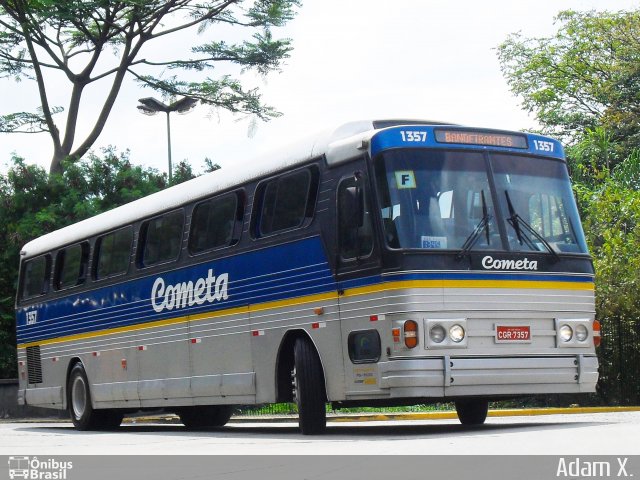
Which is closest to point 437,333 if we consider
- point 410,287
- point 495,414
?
point 410,287

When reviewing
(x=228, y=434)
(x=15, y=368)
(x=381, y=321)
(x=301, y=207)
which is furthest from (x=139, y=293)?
(x=15, y=368)

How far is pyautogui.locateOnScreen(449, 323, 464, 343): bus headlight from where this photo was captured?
1401 centimetres

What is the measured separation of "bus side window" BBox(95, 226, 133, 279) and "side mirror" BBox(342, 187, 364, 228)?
730 cm

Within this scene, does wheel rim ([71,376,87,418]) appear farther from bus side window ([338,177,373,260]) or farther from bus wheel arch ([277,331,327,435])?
bus side window ([338,177,373,260])

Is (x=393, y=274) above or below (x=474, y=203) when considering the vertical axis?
below

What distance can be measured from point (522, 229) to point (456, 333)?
5.18ft

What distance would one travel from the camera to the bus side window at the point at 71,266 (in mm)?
22875

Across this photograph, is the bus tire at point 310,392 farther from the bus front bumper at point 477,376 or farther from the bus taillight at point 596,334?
the bus taillight at point 596,334

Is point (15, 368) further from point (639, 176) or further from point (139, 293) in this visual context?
point (639, 176)

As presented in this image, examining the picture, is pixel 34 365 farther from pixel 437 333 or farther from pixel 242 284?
pixel 437 333

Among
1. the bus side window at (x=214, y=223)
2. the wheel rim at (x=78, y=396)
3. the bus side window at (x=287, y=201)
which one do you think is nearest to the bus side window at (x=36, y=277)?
the wheel rim at (x=78, y=396)

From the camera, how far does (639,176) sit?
38188 millimetres

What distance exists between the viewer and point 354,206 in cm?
1437

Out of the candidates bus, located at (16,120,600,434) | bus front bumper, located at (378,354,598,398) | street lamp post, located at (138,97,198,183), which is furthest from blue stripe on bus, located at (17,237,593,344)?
street lamp post, located at (138,97,198,183)
